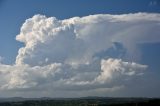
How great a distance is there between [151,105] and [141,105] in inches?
460

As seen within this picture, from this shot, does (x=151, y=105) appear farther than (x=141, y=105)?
No

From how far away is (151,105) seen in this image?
152 m

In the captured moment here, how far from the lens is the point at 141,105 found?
535 ft

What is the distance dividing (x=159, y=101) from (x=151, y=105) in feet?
12.5

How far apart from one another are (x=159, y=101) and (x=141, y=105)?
39.8 feet

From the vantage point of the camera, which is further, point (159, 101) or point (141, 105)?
point (141, 105)

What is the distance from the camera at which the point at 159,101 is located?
153 metres
